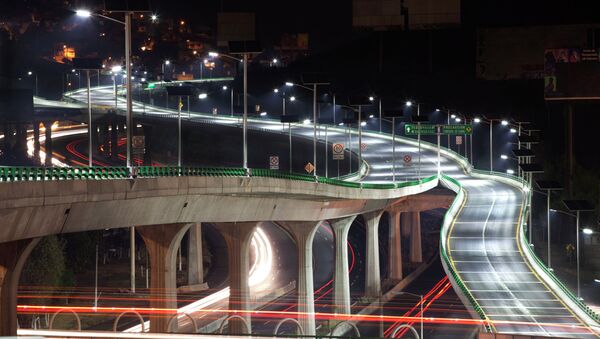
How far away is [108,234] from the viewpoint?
395ft

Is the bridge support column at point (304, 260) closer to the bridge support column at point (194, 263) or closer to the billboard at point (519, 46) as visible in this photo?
the bridge support column at point (194, 263)

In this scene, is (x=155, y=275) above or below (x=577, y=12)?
below

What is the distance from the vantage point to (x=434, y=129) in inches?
4796

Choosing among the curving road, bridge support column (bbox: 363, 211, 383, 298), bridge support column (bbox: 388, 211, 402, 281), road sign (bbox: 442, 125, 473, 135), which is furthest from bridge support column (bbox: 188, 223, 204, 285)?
road sign (bbox: 442, 125, 473, 135)

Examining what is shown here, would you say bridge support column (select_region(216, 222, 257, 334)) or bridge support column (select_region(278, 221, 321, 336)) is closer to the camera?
bridge support column (select_region(216, 222, 257, 334))

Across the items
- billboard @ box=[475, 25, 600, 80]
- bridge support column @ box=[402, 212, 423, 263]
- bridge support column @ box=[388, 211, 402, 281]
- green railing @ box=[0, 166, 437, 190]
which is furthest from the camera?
bridge support column @ box=[402, 212, 423, 263]

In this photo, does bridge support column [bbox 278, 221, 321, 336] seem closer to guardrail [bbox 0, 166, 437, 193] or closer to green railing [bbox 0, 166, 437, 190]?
green railing [bbox 0, 166, 437, 190]

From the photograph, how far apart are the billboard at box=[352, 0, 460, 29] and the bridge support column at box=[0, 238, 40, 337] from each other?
94.1 m

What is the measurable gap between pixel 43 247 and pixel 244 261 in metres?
17.7

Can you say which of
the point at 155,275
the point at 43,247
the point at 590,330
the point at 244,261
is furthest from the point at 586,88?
the point at 43,247

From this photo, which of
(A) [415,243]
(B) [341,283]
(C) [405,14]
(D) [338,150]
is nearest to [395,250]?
(A) [415,243]

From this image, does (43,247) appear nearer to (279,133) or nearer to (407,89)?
(279,133)

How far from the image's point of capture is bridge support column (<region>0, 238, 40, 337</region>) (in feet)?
127

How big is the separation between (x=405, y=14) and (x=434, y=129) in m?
17.3
